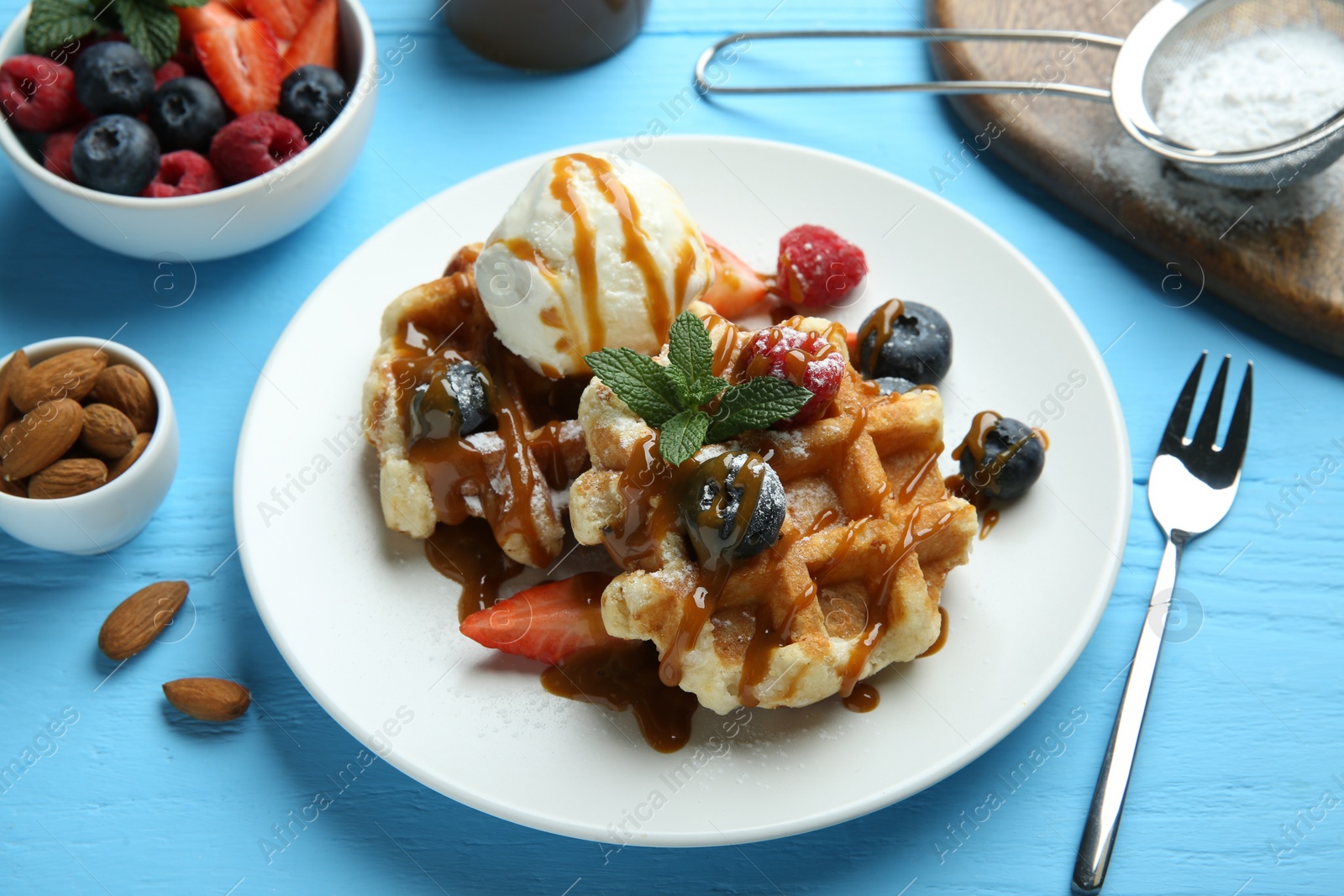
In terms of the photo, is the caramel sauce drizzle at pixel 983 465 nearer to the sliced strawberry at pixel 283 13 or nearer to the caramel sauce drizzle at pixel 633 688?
the caramel sauce drizzle at pixel 633 688

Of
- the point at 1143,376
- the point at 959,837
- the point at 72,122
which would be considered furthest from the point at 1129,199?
the point at 72,122

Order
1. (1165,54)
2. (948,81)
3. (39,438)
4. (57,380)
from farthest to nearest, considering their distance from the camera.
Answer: (948,81) < (1165,54) < (57,380) < (39,438)

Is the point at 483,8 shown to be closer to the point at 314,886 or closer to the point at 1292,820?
the point at 314,886

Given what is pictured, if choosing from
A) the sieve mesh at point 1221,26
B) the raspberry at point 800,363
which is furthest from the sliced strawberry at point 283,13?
the sieve mesh at point 1221,26

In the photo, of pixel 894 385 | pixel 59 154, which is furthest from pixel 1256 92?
pixel 59 154

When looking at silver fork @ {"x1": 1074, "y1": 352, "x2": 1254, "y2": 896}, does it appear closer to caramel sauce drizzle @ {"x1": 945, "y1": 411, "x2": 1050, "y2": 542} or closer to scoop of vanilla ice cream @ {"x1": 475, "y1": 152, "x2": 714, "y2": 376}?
caramel sauce drizzle @ {"x1": 945, "y1": 411, "x2": 1050, "y2": 542}

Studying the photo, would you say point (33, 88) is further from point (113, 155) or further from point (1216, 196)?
point (1216, 196)
